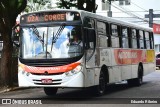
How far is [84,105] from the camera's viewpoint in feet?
46.9

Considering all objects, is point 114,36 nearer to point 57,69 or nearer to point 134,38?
→ point 134,38

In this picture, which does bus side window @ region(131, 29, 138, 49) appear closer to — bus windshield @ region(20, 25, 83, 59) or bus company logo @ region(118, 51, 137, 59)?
bus company logo @ region(118, 51, 137, 59)

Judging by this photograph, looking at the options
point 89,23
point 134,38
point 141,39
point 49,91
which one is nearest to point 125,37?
point 134,38

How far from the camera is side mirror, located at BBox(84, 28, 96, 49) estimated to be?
15.8m

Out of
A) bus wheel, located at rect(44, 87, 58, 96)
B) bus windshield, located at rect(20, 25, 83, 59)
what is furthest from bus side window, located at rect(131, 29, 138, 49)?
bus windshield, located at rect(20, 25, 83, 59)

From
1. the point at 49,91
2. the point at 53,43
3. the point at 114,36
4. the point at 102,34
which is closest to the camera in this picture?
the point at 53,43

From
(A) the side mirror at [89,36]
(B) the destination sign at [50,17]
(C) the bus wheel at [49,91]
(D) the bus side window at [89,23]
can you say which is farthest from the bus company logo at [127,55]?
(B) the destination sign at [50,17]

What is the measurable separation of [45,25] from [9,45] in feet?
21.6

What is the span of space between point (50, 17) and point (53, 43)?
93cm

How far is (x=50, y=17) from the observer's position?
15.9 m

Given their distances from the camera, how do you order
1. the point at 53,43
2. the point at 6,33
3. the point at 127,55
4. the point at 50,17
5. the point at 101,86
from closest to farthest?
the point at 53,43, the point at 50,17, the point at 101,86, the point at 127,55, the point at 6,33

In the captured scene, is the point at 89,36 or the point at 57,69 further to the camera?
the point at 89,36

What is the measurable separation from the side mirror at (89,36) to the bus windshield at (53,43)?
1.04 feet

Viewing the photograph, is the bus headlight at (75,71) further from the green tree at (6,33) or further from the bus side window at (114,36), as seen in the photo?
the green tree at (6,33)
